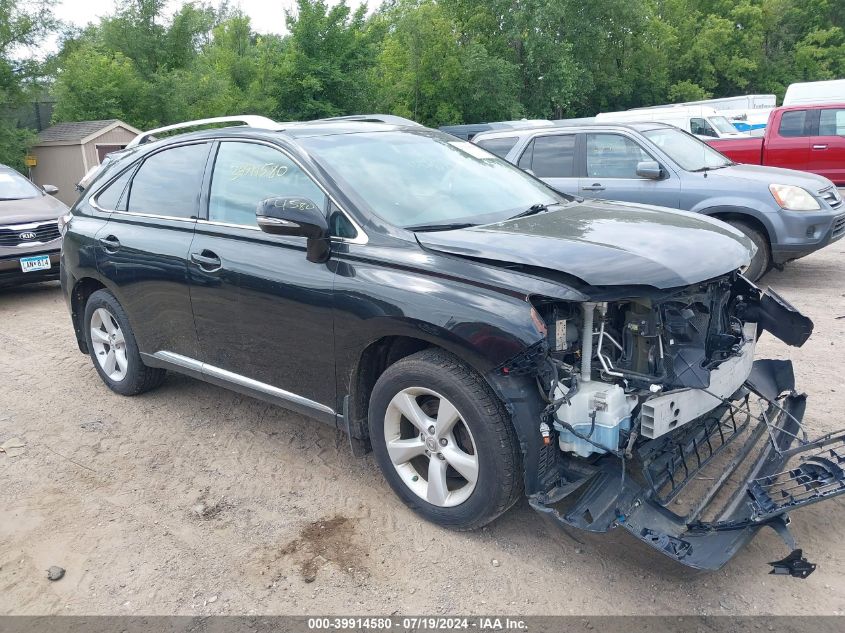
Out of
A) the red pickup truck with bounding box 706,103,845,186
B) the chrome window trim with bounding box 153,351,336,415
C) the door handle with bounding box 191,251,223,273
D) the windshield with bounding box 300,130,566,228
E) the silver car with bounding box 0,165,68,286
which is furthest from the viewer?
the red pickup truck with bounding box 706,103,845,186

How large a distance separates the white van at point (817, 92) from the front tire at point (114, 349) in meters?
21.4

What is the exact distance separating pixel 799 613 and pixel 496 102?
2829 centimetres

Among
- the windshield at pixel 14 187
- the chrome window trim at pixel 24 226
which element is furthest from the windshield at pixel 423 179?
the windshield at pixel 14 187

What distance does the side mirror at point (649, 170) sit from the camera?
7.51m

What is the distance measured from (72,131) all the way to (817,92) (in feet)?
68.1

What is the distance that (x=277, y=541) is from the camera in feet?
11.2

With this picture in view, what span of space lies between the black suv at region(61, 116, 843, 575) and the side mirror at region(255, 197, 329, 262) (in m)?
0.01

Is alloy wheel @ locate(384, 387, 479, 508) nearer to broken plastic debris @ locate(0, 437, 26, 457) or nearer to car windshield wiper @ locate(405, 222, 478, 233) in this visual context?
car windshield wiper @ locate(405, 222, 478, 233)

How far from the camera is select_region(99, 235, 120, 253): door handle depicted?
4.74 metres

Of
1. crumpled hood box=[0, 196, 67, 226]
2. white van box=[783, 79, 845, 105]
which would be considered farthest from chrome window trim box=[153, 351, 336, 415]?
white van box=[783, 79, 845, 105]

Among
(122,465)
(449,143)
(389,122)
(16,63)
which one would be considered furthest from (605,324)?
(16,63)

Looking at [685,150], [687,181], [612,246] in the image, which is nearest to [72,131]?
[685,150]

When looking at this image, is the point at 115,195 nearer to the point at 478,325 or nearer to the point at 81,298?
the point at 81,298

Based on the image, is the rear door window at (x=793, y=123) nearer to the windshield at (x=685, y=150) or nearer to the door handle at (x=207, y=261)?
the windshield at (x=685, y=150)
